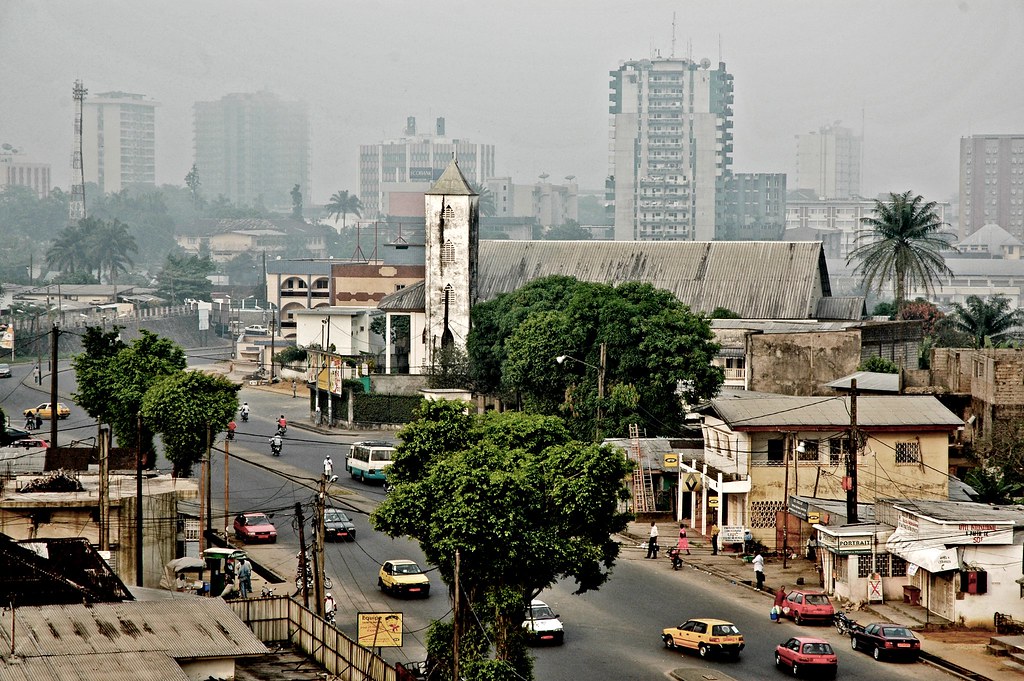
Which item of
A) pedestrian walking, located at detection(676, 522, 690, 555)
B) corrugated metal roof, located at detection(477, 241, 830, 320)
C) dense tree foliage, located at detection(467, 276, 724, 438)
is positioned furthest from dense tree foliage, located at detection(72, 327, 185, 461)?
corrugated metal roof, located at detection(477, 241, 830, 320)

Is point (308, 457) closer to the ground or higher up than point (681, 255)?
closer to the ground

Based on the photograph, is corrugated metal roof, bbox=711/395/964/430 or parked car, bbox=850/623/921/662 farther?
corrugated metal roof, bbox=711/395/964/430

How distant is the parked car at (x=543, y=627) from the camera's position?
132 feet

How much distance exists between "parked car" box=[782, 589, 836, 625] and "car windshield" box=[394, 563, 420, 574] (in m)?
10.1

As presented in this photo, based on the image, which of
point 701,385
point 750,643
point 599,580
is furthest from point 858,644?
point 701,385

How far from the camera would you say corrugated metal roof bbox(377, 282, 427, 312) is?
321 ft

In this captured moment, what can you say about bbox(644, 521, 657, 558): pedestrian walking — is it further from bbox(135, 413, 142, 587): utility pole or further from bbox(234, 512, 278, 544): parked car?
bbox(135, 413, 142, 587): utility pole

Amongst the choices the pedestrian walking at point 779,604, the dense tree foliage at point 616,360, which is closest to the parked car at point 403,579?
the pedestrian walking at point 779,604

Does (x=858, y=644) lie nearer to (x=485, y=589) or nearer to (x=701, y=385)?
(x=485, y=589)

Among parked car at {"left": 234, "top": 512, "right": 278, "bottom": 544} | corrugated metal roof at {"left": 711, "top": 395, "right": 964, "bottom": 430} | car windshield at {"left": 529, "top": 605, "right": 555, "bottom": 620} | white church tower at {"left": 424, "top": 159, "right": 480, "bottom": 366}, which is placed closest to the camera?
car windshield at {"left": 529, "top": 605, "right": 555, "bottom": 620}

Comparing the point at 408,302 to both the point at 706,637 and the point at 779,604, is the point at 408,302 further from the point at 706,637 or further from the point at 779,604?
the point at 706,637

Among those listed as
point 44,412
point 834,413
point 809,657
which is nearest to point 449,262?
point 44,412

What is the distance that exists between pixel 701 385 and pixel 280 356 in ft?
168

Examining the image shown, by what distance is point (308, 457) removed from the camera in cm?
7288
